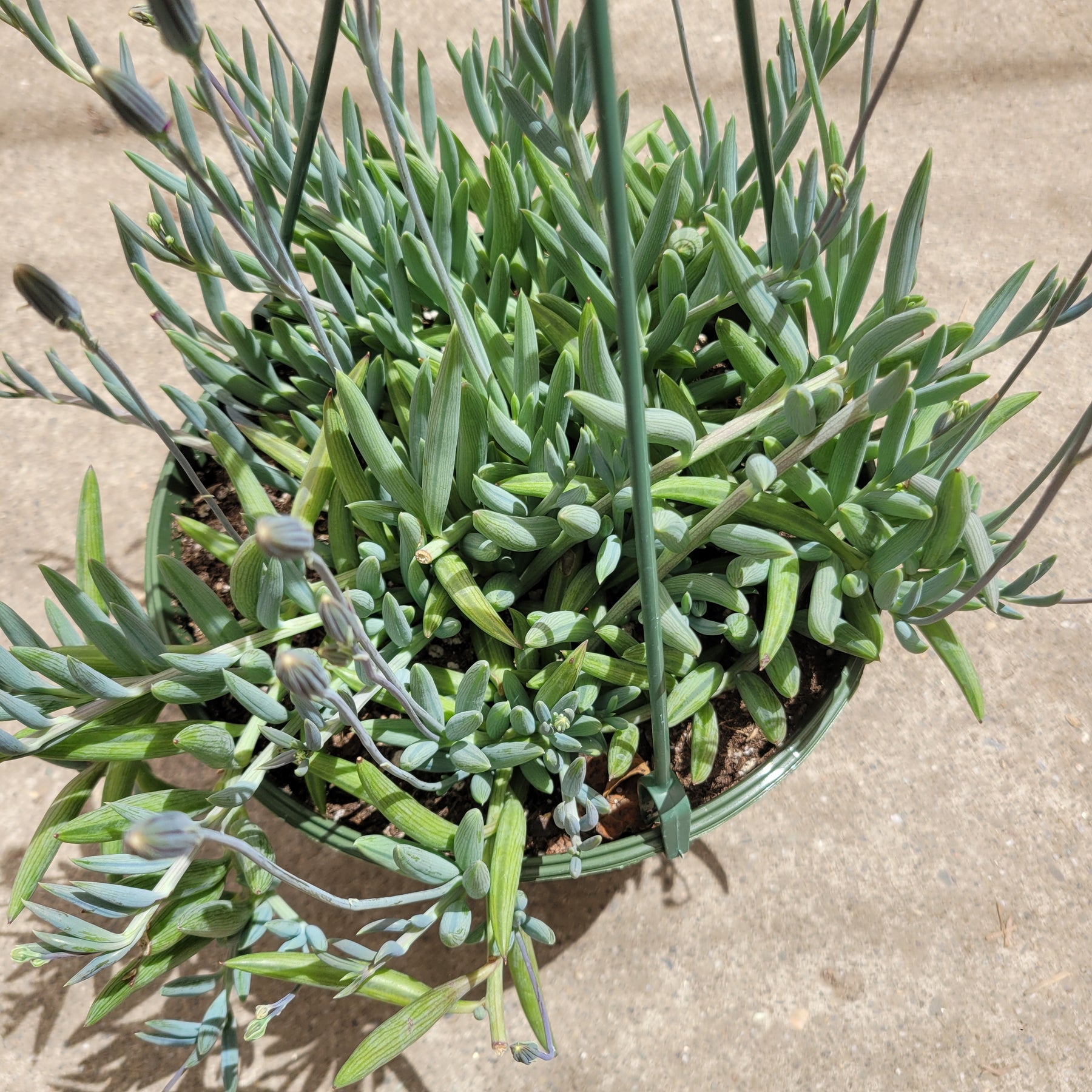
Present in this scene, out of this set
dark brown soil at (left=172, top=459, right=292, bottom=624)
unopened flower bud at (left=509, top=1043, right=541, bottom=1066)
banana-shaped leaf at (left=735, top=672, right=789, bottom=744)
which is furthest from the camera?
dark brown soil at (left=172, top=459, right=292, bottom=624)

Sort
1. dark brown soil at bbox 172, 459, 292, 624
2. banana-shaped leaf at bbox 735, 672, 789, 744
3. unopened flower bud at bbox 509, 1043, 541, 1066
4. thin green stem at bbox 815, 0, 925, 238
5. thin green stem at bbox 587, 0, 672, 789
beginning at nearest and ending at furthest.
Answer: thin green stem at bbox 587, 0, 672, 789
thin green stem at bbox 815, 0, 925, 238
unopened flower bud at bbox 509, 1043, 541, 1066
banana-shaped leaf at bbox 735, 672, 789, 744
dark brown soil at bbox 172, 459, 292, 624

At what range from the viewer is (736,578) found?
524mm

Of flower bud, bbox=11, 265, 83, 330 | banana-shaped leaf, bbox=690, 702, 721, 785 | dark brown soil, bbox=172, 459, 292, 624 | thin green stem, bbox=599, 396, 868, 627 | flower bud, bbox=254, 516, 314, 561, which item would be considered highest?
flower bud, bbox=11, 265, 83, 330

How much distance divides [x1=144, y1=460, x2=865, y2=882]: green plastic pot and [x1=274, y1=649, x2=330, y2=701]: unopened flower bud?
269mm

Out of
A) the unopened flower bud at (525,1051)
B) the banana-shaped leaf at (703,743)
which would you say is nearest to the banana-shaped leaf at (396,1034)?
the unopened flower bud at (525,1051)

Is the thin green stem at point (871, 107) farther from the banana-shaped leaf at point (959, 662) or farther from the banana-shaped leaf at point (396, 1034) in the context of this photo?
the banana-shaped leaf at point (396, 1034)

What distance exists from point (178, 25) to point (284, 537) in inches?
6.5

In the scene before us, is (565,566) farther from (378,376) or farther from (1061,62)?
(1061,62)

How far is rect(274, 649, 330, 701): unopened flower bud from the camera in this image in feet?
Result: 1.02

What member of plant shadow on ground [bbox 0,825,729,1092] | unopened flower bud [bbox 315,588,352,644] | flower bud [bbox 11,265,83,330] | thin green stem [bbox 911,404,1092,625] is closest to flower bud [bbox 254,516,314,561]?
unopened flower bud [bbox 315,588,352,644]

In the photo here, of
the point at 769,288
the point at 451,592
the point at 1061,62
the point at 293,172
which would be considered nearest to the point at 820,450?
the point at 769,288

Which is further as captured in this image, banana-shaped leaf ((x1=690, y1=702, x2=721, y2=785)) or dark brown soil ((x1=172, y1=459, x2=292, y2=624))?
dark brown soil ((x1=172, y1=459, x2=292, y2=624))

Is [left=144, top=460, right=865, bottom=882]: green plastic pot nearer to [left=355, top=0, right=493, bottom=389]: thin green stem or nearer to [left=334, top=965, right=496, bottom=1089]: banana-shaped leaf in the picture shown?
[left=334, top=965, right=496, bottom=1089]: banana-shaped leaf

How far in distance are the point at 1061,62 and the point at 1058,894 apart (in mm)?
1104
